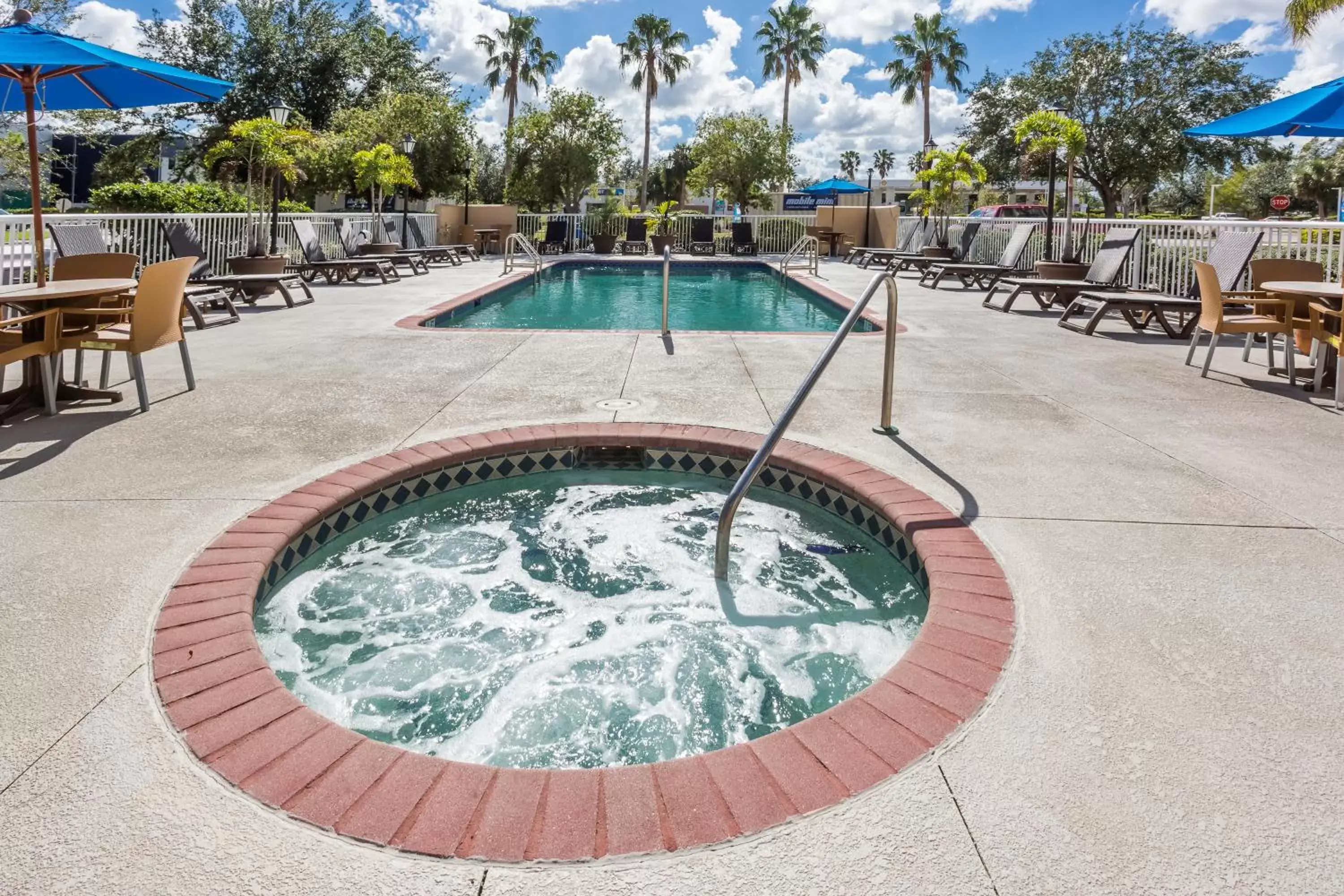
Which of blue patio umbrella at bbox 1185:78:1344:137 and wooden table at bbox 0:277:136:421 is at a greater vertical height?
blue patio umbrella at bbox 1185:78:1344:137

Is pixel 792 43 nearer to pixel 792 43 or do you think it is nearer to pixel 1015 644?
pixel 792 43

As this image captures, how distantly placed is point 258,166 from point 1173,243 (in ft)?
44.9

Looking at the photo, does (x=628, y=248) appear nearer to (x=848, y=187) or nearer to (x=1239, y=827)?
(x=848, y=187)

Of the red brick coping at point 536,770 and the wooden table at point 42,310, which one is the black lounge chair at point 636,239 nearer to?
the wooden table at point 42,310

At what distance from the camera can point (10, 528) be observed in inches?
109

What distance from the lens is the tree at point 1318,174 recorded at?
139 ft

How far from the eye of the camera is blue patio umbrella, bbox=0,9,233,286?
4.54 meters

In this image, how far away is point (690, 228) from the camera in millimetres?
23344

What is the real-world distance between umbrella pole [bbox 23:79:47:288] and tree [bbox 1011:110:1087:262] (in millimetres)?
11071

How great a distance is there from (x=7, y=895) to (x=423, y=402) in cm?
344

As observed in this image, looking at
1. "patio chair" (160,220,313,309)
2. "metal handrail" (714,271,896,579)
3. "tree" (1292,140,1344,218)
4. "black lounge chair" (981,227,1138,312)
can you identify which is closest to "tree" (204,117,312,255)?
"patio chair" (160,220,313,309)

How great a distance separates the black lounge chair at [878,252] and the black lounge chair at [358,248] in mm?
8946

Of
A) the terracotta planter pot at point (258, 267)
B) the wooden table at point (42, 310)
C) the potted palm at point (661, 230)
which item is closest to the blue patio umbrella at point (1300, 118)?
the wooden table at point (42, 310)

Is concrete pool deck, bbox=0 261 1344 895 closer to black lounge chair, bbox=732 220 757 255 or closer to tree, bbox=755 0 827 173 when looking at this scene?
black lounge chair, bbox=732 220 757 255
